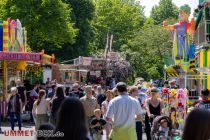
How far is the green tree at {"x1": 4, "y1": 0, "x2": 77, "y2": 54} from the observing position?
157 feet

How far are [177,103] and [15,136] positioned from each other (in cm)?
493

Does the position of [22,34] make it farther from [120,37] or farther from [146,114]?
[120,37]

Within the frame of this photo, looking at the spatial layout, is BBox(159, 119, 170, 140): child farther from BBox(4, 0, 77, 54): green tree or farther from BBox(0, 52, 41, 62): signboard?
BBox(4, 0, 77, 54): green tree

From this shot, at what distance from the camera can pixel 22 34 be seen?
103 feet

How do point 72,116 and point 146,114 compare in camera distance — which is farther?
point 146,114

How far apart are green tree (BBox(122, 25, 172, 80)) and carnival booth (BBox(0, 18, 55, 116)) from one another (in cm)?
3239

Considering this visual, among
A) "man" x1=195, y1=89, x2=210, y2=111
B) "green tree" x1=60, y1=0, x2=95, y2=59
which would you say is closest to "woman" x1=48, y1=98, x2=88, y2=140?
"man" x1=195, y1=89, x2=210, y2=111

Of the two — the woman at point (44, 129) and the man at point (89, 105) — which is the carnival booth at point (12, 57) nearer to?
the man at point (89, 105)

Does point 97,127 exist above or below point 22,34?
below

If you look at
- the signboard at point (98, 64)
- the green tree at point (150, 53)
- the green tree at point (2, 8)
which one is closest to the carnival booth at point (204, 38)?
the signboard at point (98, 64)

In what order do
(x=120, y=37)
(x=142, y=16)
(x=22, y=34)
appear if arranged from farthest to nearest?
1. (x=142, y=16)
2. (x=120, y=37)
3. (x=22, y=34)

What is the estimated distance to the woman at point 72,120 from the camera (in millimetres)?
4672

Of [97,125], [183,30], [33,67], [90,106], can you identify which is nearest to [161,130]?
[97,125]

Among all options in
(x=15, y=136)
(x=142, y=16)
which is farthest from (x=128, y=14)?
(x=15, y=136)
